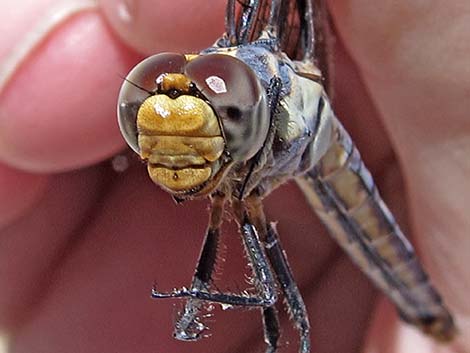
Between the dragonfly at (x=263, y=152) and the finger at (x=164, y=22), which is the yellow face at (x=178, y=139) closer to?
the dragonfly at (x=263, y=152)

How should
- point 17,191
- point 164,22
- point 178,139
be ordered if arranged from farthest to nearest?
point 17,191
point 164,22
point 178,139

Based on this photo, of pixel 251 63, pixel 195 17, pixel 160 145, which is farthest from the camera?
pixel 195 17

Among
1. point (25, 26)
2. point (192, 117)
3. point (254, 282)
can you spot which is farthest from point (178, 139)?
point (25, 26)

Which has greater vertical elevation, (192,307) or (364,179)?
(192,307)

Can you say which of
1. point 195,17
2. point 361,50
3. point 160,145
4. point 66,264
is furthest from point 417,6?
point 66,264

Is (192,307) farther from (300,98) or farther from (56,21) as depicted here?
(56,21)

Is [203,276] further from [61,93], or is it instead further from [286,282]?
[61,93]

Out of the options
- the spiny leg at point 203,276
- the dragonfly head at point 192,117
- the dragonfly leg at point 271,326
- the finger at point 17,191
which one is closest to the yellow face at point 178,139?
the dragonfly head at point 192,117

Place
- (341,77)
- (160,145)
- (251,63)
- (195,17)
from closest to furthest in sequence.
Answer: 1. (160,145)
2. (251,63)
3. (195,17)
4. (341,77)
